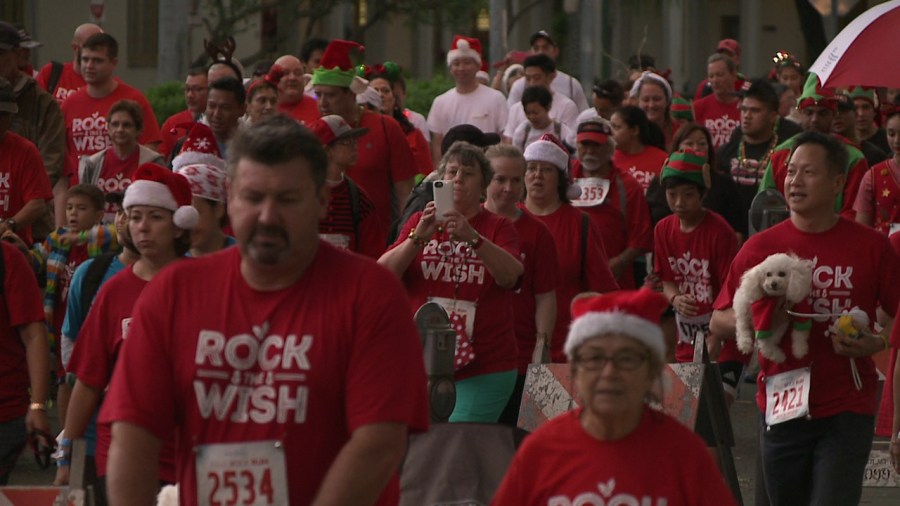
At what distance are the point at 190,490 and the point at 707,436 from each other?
152 inches

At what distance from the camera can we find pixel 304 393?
4.42 meters

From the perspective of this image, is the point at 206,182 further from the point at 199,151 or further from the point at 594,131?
the point at 594,131

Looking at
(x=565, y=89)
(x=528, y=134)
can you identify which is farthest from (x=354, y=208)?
(x=565, y=89)

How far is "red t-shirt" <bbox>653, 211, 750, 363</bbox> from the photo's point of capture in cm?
1027

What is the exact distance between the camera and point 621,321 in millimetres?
4871

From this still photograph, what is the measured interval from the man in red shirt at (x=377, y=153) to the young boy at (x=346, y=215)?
54.7 inches

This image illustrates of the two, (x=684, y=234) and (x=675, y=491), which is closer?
(x=675, y=491)

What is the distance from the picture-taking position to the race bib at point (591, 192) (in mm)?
11641

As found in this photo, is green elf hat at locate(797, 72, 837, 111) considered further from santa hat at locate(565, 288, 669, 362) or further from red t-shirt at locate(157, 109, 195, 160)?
santa hat at locate(565, 288, 669, 362)

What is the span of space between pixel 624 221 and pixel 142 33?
2999 centimetres

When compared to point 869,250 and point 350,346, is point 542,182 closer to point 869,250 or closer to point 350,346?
point 869,250

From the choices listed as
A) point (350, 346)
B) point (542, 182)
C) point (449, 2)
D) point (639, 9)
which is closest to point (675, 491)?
point (350, 346)

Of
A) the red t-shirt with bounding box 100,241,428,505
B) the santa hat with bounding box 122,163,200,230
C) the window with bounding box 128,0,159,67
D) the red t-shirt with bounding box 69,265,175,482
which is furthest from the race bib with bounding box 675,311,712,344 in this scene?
the window with bounding box 128,0,159,67

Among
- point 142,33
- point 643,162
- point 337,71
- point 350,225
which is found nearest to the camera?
point 350,225
